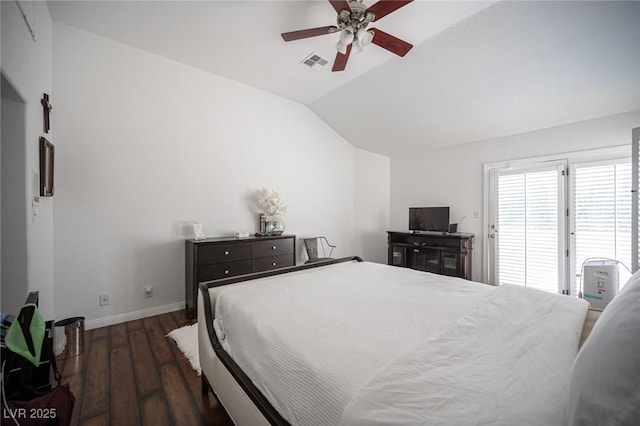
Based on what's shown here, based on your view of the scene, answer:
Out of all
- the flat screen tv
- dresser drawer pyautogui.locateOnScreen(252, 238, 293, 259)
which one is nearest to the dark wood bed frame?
dresser drawer pyautogui.locateOnScreen(252, 238, 293, 259)

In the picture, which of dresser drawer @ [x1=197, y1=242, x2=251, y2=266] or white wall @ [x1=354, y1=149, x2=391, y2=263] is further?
white wall @ [x1=354, y1=149, x2=391, y2=263]

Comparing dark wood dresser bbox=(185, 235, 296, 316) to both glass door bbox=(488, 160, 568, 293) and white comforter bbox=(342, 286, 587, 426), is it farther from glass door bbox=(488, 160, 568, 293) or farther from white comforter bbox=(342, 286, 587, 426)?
glass door bbox=(488, 160, 568, 293)

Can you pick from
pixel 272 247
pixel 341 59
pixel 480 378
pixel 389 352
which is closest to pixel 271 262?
pixel 272 247

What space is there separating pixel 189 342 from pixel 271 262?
4.39 feet

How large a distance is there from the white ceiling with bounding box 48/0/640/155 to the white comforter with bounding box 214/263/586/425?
7.64 feet

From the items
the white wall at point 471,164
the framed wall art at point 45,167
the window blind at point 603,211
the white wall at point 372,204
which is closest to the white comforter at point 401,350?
the framed wall art at point 45,167

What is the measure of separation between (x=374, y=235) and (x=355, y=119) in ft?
7.55

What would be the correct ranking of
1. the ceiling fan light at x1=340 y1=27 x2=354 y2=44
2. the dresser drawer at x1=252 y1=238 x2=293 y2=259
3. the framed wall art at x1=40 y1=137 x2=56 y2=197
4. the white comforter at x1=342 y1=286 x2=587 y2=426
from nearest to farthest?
1. the white comforter at x1=342 y1=286 x2=587 y2=426
2. the framed wall art at x1=40 y1=137 x2=56 y2=197
3. the ceiling fan light at x1=340 y1=27 x2=354 y2=44
4. the dresser drawer at x1=252 y1=238 x2=293 y2=259

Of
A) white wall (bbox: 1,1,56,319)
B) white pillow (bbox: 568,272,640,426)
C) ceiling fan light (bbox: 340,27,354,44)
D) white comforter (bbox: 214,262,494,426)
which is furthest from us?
ceiling fan light (bbox: 340,27,354,44)

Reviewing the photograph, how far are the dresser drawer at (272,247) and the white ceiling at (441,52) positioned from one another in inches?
86.8

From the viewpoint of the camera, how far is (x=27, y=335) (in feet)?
2.96

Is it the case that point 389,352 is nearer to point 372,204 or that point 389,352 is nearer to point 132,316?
point 132,316

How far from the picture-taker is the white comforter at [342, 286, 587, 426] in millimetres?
611

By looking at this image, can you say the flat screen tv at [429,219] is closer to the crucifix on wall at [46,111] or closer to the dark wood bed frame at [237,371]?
the dark wood bed frame at [237,371]
